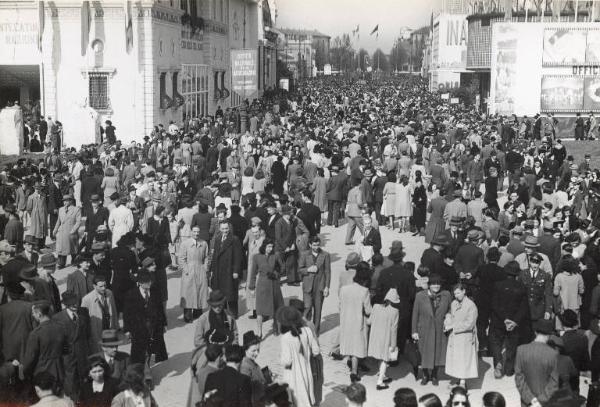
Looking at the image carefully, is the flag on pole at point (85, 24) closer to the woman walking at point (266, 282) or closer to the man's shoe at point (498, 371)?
the woman walking at point (266, 282)

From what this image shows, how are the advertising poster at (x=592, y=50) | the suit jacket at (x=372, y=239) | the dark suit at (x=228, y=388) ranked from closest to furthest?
the dark suit at (x=228, y=388)
the suit jacket at (x=372, y=239)
the advertising poster at (x=592, y=50)

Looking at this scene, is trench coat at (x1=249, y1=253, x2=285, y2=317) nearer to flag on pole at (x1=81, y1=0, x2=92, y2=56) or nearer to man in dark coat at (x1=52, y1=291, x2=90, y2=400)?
man in dark coat at (x1=52, y1=291, x2=90, y2=400)

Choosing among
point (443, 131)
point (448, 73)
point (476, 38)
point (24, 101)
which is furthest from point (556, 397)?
point (448, 73)

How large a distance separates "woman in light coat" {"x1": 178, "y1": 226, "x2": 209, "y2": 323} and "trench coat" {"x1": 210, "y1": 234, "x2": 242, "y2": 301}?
0.59ft

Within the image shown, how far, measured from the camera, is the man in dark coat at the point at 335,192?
65.6 feet

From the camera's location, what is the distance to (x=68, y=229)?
15.0 metres

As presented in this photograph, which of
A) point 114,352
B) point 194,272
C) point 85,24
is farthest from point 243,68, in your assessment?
point 114,352

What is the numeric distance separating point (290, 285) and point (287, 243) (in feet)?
3.42

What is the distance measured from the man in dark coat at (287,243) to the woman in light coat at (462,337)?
462 cm

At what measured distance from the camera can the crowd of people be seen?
26.4ft

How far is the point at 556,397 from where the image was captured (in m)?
6.90

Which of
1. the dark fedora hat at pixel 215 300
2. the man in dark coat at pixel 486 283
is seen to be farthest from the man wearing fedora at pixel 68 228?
the man in dark coat at pixel 486 283

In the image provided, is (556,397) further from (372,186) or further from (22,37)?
(22,37)

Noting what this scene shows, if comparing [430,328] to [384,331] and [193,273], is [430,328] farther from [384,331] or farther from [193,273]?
[193,273]
